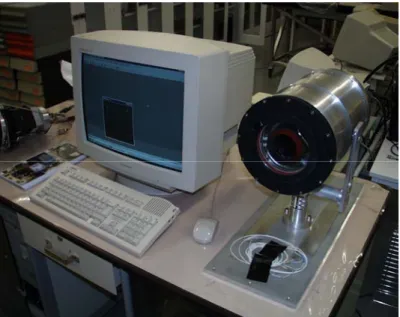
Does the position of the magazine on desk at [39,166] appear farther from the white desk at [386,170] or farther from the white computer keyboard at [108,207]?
the white desk at [386,170]

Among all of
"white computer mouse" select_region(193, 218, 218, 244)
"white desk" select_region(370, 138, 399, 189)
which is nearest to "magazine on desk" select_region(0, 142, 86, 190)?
Result: "white computer mouse" select_region(193, 218, 218, 244)

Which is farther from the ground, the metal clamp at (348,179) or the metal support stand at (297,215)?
the metal clamp at (348,179)

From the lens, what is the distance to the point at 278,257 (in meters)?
1.01

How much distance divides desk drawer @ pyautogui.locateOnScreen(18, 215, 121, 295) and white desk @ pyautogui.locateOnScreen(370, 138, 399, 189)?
3.09 ft

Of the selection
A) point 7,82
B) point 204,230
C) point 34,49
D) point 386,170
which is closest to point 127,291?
point 204,230

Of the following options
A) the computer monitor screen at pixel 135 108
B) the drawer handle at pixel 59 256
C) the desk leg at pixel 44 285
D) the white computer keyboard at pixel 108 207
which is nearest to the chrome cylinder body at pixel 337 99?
the computer monitor screen at pixel 135 108

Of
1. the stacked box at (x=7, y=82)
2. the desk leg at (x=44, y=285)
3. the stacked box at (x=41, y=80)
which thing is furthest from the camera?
the stacked box at (x=7, y=82)

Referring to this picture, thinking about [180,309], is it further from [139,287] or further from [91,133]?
[91,133]

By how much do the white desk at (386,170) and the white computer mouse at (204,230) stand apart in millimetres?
693

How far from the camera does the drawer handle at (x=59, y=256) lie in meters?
1.24

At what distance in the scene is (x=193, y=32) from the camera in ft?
15.3

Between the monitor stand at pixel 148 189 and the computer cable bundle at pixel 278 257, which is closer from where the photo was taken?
the computer cable bundle at pixel 278 257

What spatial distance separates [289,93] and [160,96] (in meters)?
0.36

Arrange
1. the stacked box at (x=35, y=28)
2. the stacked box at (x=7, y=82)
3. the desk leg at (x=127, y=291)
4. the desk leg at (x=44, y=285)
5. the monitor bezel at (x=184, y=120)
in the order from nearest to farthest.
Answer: the monitor bezel at (x=184, y=120) → the desk leg at (x=127, y=291) → the desk leg at (x=44, y=285) → the stacked box at (x=35, y=28) → the stacked box at (x=7, y=82)
